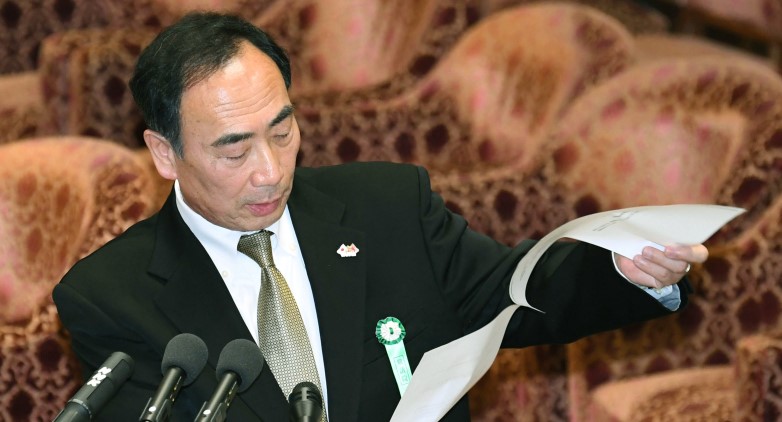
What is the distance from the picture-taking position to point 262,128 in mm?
2119

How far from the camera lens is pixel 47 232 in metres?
3.43

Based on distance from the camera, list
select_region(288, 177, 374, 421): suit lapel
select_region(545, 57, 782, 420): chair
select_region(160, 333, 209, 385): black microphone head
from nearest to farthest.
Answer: select_region(160, 333, 209, 385): black microphone head < select_region(288, 177, 374, 421): suit lapel < select_region(545, 57, 782, 420): chair

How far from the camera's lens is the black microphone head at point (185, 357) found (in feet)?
5.35

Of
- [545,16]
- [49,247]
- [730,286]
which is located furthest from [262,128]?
[545,16]

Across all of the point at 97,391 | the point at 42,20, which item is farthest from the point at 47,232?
the point at 42,20

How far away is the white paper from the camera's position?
187cm

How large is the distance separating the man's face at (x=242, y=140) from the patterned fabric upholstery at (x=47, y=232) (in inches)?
42.7

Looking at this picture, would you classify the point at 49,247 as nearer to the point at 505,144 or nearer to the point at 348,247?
the point at 348,247

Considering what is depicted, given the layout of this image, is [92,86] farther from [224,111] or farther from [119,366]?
[119,366]

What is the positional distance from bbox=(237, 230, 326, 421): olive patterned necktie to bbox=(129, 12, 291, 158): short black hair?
0.98ft

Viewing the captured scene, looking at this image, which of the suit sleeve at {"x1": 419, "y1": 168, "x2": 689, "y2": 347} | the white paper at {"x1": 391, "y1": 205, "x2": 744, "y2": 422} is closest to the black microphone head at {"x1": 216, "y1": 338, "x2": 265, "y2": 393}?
the white paper at {"x1": 391, "y1": 205, "x2": 744, "y2": 422}

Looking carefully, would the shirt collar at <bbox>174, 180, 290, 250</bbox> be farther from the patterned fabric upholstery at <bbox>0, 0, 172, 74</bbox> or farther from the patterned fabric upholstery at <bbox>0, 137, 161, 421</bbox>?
the patterned fabric upholstery at <bbox>0, 0, 172, 74</bbox>

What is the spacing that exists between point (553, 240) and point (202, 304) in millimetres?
644

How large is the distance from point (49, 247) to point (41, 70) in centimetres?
164
